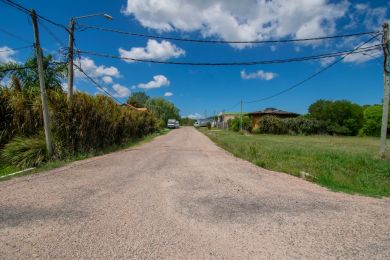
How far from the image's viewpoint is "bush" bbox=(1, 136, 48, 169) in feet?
32.1

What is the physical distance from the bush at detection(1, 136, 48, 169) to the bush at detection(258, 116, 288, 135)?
37276mm

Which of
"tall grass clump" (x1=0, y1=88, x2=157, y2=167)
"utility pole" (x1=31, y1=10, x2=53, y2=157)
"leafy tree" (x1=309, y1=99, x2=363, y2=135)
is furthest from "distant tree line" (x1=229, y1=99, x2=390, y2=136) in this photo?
"utility pole" (x1=31, y1=10, x2=53, y2=157)

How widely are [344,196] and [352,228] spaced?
2367 millimetres

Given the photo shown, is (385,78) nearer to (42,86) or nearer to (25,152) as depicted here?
(42,86)

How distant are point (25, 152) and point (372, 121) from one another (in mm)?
50201

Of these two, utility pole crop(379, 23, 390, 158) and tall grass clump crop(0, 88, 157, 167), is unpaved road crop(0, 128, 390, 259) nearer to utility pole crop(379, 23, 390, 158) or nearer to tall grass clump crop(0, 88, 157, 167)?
tall grass clump crop(0, 88, 157, 167)

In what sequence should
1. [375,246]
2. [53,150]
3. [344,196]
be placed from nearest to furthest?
[375,246]
[344,196]
[53,150]

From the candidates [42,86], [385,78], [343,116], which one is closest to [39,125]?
[42,86]

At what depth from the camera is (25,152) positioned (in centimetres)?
987

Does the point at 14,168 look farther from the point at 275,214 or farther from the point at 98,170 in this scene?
the point at 275,214

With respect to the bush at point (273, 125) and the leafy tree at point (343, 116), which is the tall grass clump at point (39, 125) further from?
the leafy tree at point (343, 116)

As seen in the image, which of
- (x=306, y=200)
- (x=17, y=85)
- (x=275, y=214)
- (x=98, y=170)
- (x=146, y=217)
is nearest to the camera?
(x=146, y=217)

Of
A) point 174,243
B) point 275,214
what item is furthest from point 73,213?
point 275,214

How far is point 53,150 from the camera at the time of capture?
10703mm
